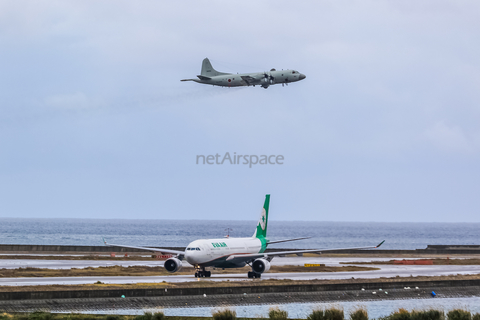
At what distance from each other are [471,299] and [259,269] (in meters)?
17.8

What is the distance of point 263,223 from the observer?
206 feet

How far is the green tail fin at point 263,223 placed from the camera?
2441 inches

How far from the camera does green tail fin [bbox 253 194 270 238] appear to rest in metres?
62.0

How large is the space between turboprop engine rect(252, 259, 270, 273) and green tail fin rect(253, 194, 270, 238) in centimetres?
736

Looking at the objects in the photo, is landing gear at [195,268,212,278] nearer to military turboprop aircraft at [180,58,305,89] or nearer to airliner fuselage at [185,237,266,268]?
airliner fuselage at [185,237,266,268]

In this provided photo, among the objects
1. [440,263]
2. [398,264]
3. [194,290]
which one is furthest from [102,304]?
[440,263]

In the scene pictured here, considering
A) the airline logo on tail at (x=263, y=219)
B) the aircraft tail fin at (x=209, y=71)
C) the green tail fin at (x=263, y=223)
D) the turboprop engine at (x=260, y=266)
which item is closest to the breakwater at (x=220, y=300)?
the turboprop engine at (x=260, y=266)

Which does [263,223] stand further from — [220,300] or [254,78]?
[220,300]

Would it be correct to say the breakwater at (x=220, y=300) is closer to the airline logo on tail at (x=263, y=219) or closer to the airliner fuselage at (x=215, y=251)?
the airliner fuselage at (x=215, y=251)

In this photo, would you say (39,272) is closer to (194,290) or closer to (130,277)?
(130,277)

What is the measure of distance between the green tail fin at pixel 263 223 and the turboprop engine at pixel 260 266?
736 cm

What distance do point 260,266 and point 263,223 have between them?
32.1 feet

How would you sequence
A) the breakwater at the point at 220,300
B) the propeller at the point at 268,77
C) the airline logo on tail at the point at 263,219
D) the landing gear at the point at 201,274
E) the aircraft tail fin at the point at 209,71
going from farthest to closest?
the aircraft tail fin at the point at 209,71 → the propeller at the point at 268,77 → the airline logo on tail at the point at 263,219 → the landing gear at the point at 201,274 → the breakwater at the point at 220,300

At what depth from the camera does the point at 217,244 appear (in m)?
52.9
